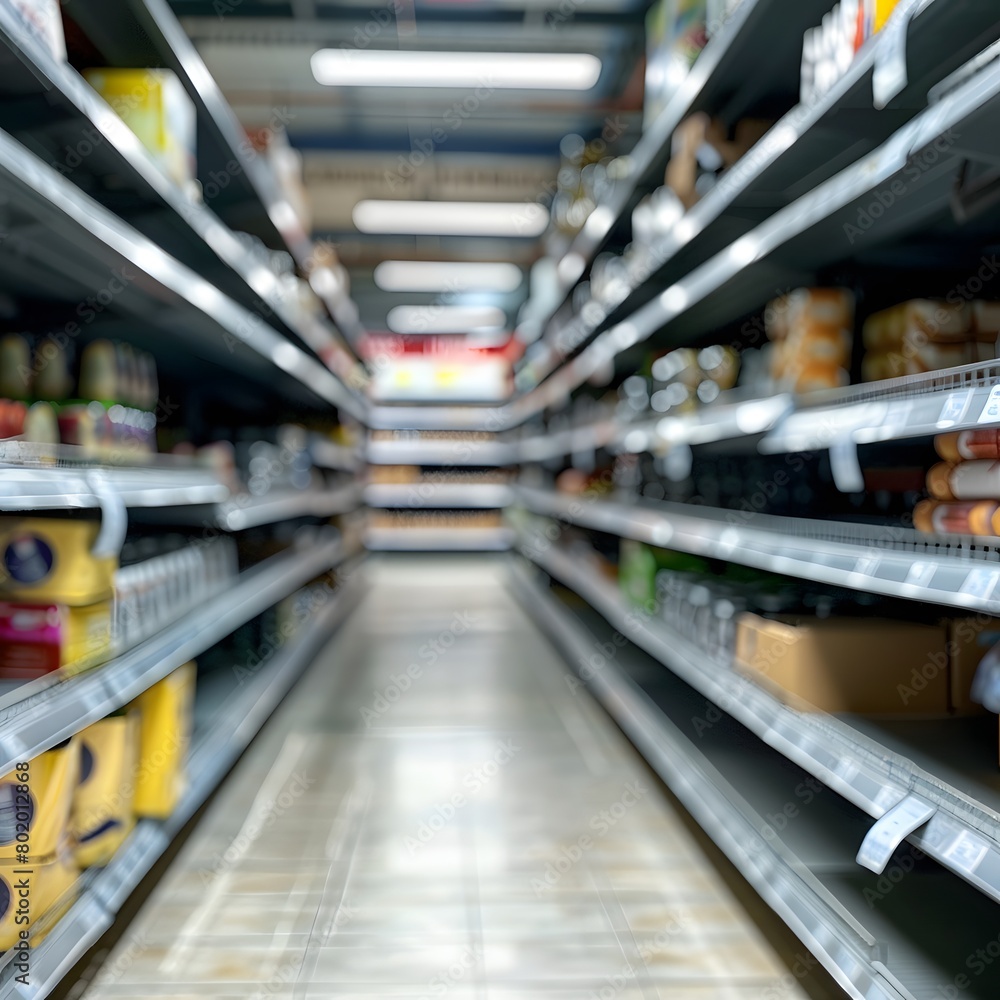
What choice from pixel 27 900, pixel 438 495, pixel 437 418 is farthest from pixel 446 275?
pixel 27 900

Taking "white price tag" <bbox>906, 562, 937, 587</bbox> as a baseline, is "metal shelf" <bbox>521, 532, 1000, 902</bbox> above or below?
below

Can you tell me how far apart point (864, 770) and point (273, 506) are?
→ 2.50 metres

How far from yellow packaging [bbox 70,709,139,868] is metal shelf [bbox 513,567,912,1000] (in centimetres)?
127

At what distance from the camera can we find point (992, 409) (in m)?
1.12

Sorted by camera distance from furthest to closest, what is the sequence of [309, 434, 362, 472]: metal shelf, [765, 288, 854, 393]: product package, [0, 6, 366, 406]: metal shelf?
[309, 434, 362, 472]: metal shelf
[765, 288, 854, 393]: product package
[0, 6, 366, 406]: metal shelf

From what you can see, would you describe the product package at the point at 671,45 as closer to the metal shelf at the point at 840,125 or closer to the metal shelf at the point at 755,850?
the metal shelf at the point at 840,125

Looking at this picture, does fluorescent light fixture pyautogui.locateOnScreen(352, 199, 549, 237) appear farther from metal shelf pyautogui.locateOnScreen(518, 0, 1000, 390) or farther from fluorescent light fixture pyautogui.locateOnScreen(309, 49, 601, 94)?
metal shelf pyautogui.locateOnScreen(518, 0, 1000, 390)

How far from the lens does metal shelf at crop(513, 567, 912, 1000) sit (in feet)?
4.56

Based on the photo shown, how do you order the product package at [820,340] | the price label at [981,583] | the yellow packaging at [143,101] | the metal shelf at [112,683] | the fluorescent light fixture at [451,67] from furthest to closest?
the fluorescent light fixture at [451,67], the yellow packaging at [143,101], the product package at [820,340], the metal shelf at [112,683], the price label at [981,583]

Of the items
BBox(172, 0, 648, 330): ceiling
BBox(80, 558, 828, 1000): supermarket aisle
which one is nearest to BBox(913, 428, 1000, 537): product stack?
BBox(80, 558, 828, 1000): supermarket aisle

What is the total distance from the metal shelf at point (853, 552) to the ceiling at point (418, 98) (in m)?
2.73

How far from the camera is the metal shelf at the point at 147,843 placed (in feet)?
4.42

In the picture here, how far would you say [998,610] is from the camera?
3.45 feet

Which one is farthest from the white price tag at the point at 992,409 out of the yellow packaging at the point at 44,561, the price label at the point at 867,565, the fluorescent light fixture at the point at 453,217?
the fluorescent light fixture at the point at 453,217
